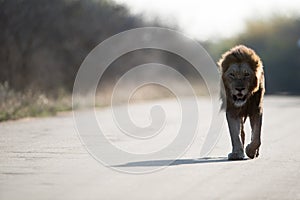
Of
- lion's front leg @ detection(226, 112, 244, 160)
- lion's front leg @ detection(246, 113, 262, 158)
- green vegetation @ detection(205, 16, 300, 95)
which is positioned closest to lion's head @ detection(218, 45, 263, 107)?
lion's front leg @ detection(226, 112, 244, 160)

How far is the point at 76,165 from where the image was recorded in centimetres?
1279

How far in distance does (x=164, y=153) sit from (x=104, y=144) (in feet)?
6.64

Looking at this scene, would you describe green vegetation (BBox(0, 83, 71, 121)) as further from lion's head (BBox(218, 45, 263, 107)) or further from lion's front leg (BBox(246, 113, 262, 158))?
lion's front leg (BBox(246, 113, 262, 158))

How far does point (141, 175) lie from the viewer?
11.6m

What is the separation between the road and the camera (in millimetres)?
9914

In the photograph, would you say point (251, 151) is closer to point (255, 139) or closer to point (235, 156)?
point (255, 139)

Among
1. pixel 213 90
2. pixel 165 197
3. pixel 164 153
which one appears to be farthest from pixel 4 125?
pixel 213 90

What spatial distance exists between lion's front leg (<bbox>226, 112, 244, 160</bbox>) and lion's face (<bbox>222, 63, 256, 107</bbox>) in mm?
288

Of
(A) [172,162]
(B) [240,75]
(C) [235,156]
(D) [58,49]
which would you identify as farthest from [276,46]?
(A) [172,162]

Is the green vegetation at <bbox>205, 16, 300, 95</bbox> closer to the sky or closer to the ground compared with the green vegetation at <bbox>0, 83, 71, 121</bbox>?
closer to the sky

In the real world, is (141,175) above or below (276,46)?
below

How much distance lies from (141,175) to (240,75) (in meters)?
→ 3.09

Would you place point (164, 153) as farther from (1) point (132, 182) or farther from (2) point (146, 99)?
(2) point (146, 99)

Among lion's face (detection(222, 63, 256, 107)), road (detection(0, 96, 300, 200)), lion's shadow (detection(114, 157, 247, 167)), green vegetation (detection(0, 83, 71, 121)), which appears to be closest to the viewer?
road (detection(0, 96, 300, 200))
